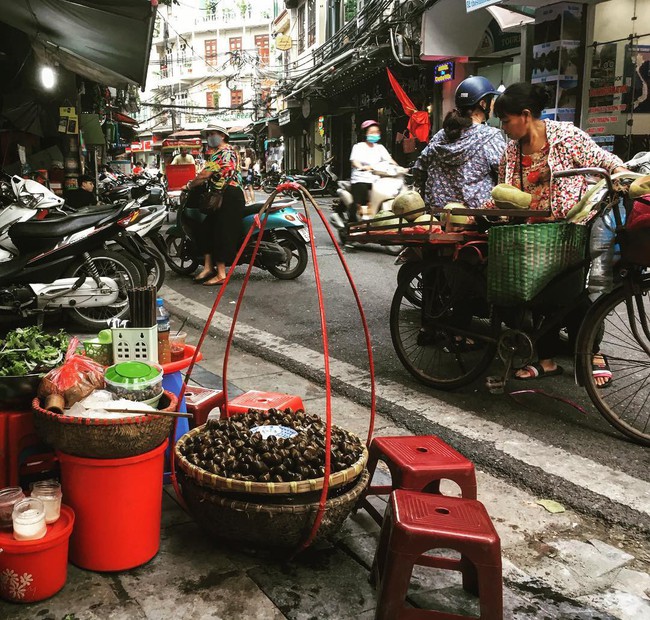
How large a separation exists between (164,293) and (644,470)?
20.1ft

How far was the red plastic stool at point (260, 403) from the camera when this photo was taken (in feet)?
10.4

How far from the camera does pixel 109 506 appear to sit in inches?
91.5

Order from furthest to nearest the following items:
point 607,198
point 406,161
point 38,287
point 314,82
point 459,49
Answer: point 314,82 → point 406,161 → point 459,49 → point 38,287 → point 607,198

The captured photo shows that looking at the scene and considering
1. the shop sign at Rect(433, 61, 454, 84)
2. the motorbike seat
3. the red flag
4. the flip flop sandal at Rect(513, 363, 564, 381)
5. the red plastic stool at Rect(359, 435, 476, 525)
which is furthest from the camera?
the red flag

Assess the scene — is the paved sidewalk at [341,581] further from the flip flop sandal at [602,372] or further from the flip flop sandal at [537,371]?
the flip flop sandal at [537,371]

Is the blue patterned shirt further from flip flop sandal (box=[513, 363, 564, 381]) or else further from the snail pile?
the snail pile

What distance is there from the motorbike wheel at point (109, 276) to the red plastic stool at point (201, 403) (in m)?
2.75

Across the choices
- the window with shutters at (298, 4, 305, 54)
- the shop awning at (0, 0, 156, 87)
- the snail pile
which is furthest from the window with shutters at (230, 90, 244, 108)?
the snail pile

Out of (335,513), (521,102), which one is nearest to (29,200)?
(521,102)

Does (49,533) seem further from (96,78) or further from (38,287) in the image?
(96,78)

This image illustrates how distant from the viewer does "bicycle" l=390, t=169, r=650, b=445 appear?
3484 millimetres

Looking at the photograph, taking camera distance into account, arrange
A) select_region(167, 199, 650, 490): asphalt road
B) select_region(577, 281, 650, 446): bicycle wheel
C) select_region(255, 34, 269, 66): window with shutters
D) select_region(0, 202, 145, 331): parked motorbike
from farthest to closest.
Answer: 1. select_region(255, 34, 269, 66): window with shutters
2. select_region(0, 202, 145, 331): parked motorbike
3. select_region(167, 199, 650, 490): asphalt road
4. select_region(577, 281, 650, 446): bicycle wheel

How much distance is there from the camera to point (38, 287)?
5676 mm

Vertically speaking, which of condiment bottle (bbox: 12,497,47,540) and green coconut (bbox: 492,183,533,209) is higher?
green coconut (bbox: 492,183,533,209)
